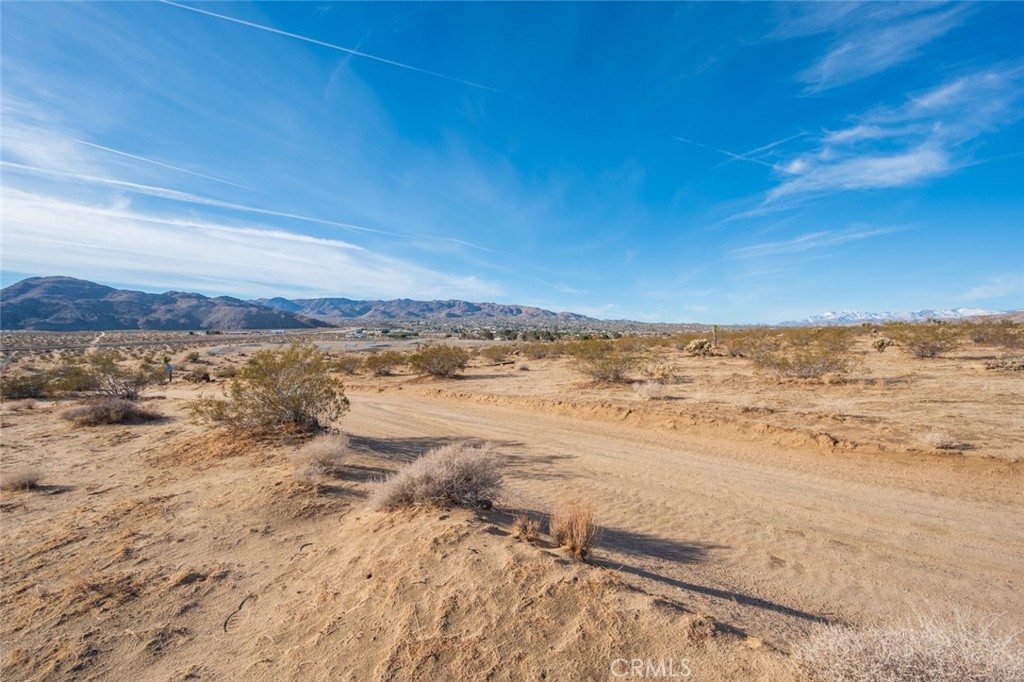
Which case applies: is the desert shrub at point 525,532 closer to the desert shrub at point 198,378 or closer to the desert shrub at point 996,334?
the desert shrub at point 198,378

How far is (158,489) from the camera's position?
782 centimetres

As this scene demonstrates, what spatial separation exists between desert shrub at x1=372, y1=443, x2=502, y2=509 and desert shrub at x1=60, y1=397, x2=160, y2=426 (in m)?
12.6

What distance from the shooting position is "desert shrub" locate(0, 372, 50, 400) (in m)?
19.5

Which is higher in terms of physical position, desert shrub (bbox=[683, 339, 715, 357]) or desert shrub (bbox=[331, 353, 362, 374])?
desert shrub (bbox=[683, 339, 715, 357])

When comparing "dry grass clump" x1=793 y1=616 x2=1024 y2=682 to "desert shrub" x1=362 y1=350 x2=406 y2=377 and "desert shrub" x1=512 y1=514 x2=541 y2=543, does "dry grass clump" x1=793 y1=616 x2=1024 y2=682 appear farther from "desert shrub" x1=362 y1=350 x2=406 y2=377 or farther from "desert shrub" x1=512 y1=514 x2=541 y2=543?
"desert shrub" x1=362 y1=350 x2=406 y2=377

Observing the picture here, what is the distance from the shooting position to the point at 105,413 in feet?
44.3

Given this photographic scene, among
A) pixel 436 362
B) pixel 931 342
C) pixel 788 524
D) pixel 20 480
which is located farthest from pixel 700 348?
pixel 20 480

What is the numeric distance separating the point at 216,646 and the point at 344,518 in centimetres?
247

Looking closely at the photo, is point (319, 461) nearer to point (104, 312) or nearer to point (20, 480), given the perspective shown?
point (20, 480)

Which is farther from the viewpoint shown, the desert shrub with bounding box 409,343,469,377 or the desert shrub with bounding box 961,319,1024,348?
the desert shrub with bounding box 961,319,1024,348

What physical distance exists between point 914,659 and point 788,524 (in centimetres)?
435

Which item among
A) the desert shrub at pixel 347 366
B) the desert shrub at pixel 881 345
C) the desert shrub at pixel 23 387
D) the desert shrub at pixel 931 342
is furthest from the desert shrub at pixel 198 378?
the desert shrub at pixel 881 345

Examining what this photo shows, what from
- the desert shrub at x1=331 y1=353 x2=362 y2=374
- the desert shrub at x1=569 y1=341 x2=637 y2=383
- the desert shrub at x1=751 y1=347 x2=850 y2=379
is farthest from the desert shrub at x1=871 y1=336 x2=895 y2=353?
the desert shrub at x1=331 y1=353 x2=362 y2=374

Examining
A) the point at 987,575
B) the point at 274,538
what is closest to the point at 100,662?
the point at 274,538
